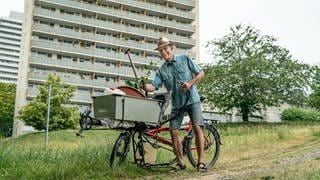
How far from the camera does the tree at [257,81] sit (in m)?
29.1

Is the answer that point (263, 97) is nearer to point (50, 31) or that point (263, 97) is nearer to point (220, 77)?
point (220, 77)

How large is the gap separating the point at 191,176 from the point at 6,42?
156 metres

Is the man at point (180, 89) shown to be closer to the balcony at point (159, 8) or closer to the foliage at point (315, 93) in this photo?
the foliage at point (315, 93)

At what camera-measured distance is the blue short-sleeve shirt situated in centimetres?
603

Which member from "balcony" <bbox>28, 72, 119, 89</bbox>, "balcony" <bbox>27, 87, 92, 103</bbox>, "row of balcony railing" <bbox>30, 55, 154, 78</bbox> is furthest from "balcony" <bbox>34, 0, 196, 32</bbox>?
"balcony" <bbox>27, 87, 92, 103</bbox>

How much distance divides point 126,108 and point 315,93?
26265mm

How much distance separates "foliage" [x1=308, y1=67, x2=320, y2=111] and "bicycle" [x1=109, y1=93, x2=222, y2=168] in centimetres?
2366

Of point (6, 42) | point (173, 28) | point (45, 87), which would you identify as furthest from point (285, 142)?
point (6, 42)

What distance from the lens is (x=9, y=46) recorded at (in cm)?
15088

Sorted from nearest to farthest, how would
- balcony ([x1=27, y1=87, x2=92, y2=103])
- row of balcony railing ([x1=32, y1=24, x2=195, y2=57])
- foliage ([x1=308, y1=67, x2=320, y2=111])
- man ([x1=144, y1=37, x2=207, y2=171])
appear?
man ([x1=144, y1=37, x2=207, y2=171])
foliage ([x1=308, y1=67, x2=320, y2=111])
balcony ([x1=27, y1=87, x2=92, y2=103])
row of balcony railing ([x1=32, y1=24, x2=195, y2=57])

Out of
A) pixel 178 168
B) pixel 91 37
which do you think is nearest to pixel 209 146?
pixel 178 168

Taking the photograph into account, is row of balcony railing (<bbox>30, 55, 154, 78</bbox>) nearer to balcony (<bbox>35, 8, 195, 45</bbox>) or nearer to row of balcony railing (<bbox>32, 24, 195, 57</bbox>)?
row of balcony railing (<bbox>32, 24, 195, 57</bbox>)

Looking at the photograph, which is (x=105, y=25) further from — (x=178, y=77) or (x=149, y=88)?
(x=178, y=77)

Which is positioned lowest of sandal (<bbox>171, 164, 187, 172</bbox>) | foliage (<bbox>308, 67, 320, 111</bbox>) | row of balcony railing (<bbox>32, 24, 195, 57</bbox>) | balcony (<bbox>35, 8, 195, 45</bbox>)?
sandal (<bbox>171, 164, 187, 172</bbox>)
